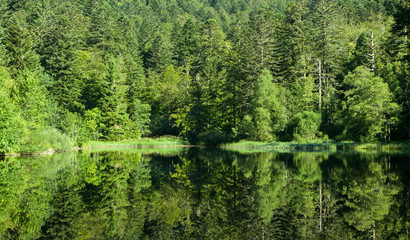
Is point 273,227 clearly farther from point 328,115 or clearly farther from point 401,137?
point 328,115

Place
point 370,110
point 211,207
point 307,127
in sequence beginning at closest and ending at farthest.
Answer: point 211,207
point 370,110
point 307,127

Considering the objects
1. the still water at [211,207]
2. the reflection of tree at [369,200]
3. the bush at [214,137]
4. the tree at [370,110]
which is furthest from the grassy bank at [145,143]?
the reflection of tree at [369,200]

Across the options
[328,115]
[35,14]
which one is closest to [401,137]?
[328,115]

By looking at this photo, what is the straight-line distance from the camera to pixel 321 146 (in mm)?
46781

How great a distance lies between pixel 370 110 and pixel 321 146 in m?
7.55

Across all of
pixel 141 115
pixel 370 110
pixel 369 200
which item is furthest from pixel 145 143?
pixel 369 200

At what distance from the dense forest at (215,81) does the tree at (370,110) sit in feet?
0.43

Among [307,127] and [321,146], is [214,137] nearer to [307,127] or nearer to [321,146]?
[307,127]

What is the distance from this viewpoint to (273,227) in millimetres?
9336

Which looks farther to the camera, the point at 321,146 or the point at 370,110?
the point at 321,146

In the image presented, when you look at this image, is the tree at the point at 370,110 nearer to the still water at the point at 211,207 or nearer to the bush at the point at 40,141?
the still water at the point at 211,207

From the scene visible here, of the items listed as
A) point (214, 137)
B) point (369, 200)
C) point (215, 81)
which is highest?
point (215, 81)

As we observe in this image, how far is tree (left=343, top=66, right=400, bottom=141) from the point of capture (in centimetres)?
4381

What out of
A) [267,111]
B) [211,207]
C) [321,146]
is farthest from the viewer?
[267,111]
